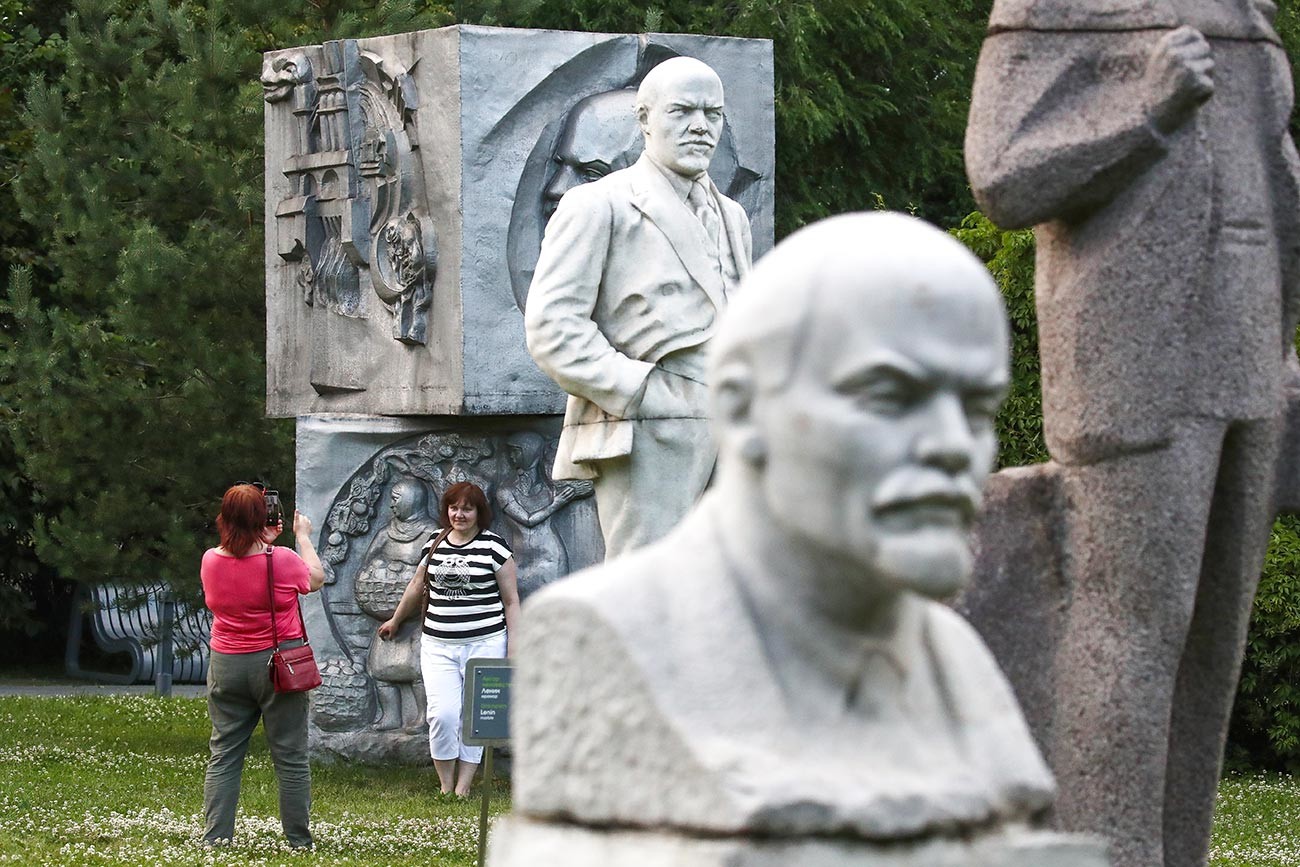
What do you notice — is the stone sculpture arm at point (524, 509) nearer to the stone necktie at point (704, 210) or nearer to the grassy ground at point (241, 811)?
the grassy ground at point (241, 811)

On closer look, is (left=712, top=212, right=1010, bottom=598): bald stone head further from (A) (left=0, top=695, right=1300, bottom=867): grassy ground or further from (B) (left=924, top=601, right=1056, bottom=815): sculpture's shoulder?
(A) (left=0, top=695, right=1300, bottom=867): grassy ground

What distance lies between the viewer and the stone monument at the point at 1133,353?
190 inches

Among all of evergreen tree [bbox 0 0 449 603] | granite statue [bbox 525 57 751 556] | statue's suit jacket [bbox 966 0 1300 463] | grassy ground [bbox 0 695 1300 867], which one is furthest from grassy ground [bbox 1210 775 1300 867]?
evergreen tree [bbox 0 0 449 603]

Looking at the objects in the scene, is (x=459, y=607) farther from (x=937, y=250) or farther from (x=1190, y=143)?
(x=937, y=250)

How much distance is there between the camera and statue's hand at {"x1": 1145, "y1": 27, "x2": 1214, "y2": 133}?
4730 millimetres

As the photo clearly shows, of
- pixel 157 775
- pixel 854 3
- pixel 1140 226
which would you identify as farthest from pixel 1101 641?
pixel 854 3

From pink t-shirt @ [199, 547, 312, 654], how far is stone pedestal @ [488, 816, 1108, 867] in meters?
6.72

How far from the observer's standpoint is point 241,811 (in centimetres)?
1122

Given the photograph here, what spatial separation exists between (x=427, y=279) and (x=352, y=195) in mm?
879

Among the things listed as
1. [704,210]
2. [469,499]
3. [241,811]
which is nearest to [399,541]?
[469,499]

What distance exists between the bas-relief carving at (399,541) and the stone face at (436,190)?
1.10 ft

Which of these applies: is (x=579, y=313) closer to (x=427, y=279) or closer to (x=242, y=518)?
(x=242, y=518)

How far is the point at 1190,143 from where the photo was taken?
487 cm

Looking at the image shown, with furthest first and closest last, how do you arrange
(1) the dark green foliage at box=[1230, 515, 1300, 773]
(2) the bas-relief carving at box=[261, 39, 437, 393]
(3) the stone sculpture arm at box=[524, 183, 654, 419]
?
(1) the dark green foliage at box=[1230, 515, 1300, 773] < (2) the bas-relief carving at box=[261, 39, 437, 393] < (3) the stone sculpture arm at box=[524, 183, 654, 419]
